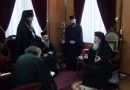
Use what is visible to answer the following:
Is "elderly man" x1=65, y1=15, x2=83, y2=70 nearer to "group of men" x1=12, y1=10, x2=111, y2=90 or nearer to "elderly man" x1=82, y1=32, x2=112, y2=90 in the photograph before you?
"group of men" x1=12, y1=10, x2=111, y2=90

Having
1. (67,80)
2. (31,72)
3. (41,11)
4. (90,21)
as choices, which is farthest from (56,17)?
(31,72)

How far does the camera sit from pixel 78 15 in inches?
271

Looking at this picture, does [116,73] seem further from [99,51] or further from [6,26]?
[6,26]

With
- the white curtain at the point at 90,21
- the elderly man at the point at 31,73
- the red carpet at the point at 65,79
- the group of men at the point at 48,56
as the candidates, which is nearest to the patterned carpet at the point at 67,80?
the red carpet at the point at 65,79

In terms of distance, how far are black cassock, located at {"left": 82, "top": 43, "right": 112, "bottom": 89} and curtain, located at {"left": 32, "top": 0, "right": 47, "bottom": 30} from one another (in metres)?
2.19

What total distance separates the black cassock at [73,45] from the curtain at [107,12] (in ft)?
2.87

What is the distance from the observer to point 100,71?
4.78 meters

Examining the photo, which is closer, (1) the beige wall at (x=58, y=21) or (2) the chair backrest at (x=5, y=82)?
(2) the chair backrest at (x=5, y=82)

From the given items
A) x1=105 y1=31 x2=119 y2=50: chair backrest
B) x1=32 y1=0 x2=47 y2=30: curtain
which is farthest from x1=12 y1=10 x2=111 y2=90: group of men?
x1=32 y1=0 x2=47 y2=30: curtain

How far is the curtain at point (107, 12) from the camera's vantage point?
5.77 m

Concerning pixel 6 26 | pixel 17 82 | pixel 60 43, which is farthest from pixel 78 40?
pixel 17 82

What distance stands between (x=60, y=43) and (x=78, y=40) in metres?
0.79

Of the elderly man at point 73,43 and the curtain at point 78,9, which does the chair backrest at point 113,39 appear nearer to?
the elderly man at point 73,43

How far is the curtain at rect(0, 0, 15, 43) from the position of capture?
5418 mm
